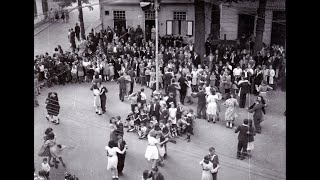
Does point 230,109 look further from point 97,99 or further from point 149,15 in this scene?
point 149,15

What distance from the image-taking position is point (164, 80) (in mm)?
18828

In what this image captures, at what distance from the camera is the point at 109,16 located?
99.2 feet

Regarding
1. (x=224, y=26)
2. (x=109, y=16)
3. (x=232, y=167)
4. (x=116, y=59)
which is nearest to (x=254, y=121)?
(x=232, y=167)

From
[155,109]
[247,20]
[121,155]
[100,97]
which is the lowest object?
[121,155]

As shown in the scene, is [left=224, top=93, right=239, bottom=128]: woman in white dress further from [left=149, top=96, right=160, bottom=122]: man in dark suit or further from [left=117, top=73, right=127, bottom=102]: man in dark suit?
[left=117, top=73, right=127, bottom=102]: man in dark suit

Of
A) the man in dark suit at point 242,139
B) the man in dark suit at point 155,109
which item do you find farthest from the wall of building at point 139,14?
the man in dark suit at point 242,139

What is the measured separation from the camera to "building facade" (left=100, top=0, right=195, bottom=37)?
2870 cm

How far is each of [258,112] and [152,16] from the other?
16.2 metres

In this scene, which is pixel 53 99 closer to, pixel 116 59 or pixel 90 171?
pixel 90 171

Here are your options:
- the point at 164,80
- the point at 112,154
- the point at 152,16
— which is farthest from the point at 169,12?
the point at 112,154

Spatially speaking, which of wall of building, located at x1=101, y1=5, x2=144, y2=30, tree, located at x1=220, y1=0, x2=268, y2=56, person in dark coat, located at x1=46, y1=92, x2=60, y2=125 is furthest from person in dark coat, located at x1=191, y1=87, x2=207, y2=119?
wall of building, located at x1=101, y1=5, x2=144, y2=30

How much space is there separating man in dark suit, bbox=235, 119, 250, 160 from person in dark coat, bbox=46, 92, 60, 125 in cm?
706

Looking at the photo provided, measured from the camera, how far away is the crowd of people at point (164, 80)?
14.6 meters
